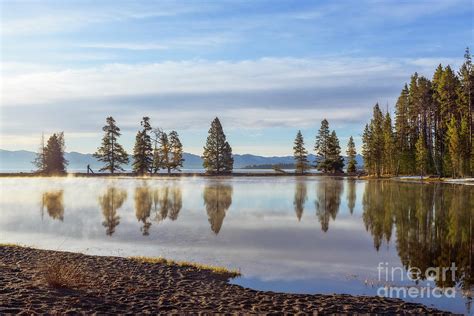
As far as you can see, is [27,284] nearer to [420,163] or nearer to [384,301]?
[384,301]

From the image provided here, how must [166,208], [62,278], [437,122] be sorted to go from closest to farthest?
[62,278]
[166,208]
[437,122]

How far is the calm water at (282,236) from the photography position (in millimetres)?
→ 15508

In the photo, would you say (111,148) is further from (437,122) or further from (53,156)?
(437,122)

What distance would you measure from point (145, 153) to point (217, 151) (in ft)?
60.8

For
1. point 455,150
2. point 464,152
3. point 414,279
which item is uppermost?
point 455,150

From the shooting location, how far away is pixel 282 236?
24.1 meters

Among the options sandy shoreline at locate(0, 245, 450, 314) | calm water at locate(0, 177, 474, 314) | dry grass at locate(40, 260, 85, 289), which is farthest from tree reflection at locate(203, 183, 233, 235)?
dry grass at locate(40, 260, 85, 289)

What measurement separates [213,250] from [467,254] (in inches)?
425

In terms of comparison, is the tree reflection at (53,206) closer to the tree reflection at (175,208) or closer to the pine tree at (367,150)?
the tree reflection at (175,208)

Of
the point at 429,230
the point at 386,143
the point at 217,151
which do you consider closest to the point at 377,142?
the point at 386,143

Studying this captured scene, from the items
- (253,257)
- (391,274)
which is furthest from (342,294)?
(253,257)

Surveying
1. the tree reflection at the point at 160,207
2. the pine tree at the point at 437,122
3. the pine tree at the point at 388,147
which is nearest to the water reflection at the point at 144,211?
the tree reflection at the point at 160,207

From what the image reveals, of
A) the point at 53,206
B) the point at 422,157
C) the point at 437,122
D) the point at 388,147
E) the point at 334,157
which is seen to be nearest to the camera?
the point at 53,206

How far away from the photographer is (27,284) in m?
12.9
